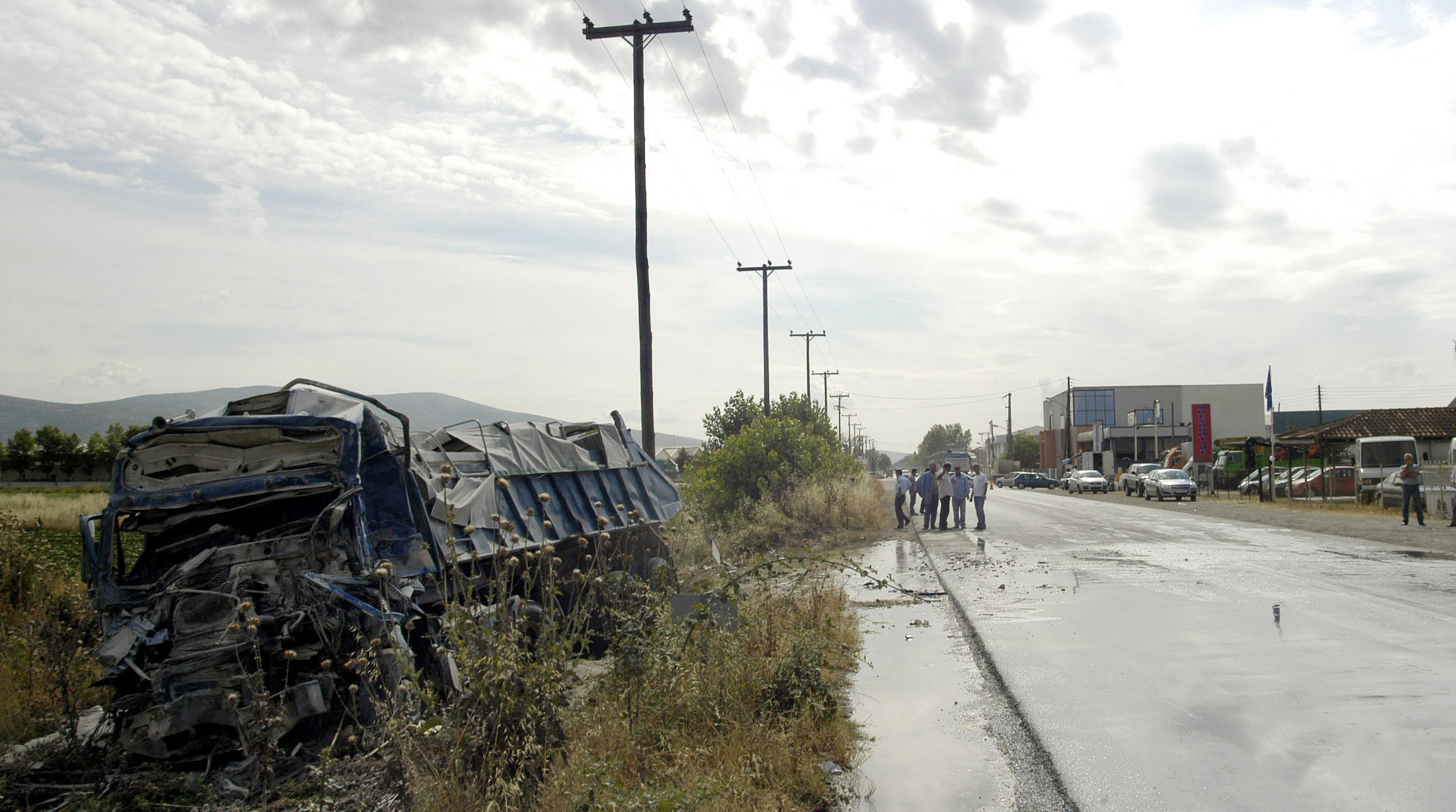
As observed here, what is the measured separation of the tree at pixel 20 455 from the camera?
8838 centimetres

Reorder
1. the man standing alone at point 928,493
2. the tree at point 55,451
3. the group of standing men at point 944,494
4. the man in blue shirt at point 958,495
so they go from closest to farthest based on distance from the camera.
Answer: the group of standing men at point 944,494
the man in blue shirt at point 958,495
the man standing alone at point 928,493
the tree at point 55,451

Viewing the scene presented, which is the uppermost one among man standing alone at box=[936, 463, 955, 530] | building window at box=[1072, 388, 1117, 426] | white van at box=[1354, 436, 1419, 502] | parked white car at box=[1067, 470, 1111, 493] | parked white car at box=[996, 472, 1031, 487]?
building window at box=[1072, 388, 1117, 426]

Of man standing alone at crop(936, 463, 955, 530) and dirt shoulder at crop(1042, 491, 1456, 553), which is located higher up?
man standing alone at crop(936, 463, 955, 530)

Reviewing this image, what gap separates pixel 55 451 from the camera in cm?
8856

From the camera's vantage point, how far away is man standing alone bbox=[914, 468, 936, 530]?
90.9 feet

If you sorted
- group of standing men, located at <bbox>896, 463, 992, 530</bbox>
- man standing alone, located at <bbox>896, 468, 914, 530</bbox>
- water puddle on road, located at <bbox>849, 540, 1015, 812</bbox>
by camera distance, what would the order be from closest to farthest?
water puddle on road, located at <bbox>849, 540, 1015, 812</bbox>, group of standing men, located at <bbox>896, 463, 992, 530</bbox>, man standing alone, located at <bbox>896, 468, 914, 530</bbox>

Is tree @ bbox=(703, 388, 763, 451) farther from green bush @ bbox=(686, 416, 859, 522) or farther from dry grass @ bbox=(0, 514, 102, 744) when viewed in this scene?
dry grass @ bbox=(0, 514, 102, 744)

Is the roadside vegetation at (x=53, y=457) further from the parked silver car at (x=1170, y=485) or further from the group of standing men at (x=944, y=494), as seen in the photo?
the parked silver car at (x=1170, y=485)

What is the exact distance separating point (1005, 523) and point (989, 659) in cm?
2016

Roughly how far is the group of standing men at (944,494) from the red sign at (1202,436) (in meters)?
35.6

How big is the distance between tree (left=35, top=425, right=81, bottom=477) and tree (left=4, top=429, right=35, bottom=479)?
461 millimetres

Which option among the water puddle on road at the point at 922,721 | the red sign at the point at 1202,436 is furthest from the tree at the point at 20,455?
the water puddle on road at the point at 922,721

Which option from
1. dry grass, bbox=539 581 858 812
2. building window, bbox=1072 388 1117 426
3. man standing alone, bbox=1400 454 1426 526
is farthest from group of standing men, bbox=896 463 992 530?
building window, bbox=1072 388 1117 426

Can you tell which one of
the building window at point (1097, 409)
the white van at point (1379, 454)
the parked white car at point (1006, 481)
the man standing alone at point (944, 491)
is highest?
the building window at point (1097, 409)
